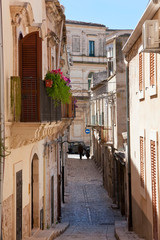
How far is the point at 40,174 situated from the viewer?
13.9m

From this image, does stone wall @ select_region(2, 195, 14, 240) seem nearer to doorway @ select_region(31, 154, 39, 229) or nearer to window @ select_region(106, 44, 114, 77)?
doorway @ select_region(31, 154, 39, 229)

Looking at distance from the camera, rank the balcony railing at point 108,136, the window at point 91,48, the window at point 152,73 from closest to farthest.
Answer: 1. the window at point 152,73
2. the balcony railing at point 108,136
3. the window at point 91,48

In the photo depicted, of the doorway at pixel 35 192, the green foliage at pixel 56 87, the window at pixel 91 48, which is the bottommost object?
the doorway at pixel 35 192

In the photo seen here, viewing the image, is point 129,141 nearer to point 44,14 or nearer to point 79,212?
point 44,14

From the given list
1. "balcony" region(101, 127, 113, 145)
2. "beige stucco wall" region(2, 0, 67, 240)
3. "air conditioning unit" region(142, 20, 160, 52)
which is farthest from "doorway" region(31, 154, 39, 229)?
"balcony" region(101, 127, 113, 145)

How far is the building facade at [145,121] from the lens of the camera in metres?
9.41

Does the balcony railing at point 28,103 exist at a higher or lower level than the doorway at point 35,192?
higher

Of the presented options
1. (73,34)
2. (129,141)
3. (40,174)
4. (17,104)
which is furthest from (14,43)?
(73,34)

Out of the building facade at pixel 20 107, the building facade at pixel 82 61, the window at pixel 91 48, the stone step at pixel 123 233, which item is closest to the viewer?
the building facade at pixel 20 107

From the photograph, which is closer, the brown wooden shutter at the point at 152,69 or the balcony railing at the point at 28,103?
the balcony railing at the point at 28,103

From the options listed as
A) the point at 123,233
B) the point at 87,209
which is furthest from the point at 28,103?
the point at 87,209

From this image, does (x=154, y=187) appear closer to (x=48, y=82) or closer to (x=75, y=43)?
(x=48, y=82)

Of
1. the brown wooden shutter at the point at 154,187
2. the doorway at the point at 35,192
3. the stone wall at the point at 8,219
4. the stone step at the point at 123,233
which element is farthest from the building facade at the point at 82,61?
the stone wall at the point at 8,219

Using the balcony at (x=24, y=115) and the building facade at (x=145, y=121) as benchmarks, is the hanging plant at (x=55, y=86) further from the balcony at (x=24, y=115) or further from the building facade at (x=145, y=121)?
the building facade at (x=145, y=121)
